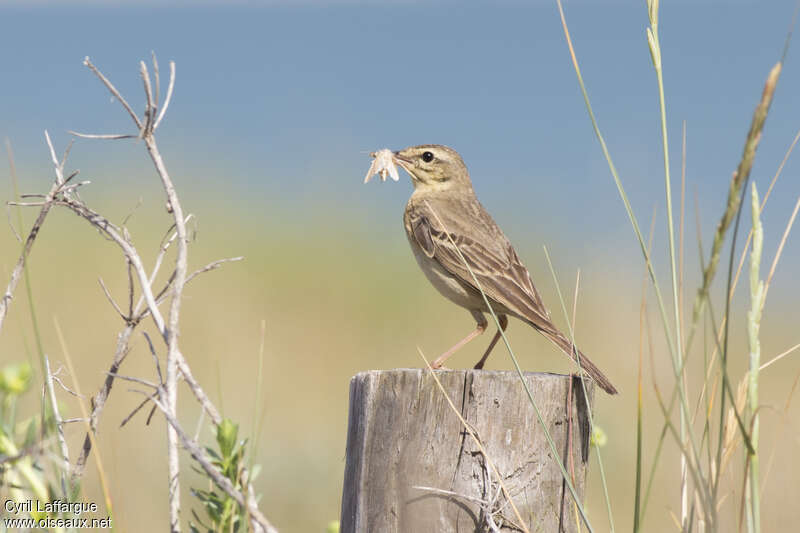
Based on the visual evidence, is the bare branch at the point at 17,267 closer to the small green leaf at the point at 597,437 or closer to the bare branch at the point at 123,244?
the bare branch at the point at 123,244

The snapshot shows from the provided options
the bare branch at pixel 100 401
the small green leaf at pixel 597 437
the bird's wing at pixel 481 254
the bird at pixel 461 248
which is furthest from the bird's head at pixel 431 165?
the bare branch at pixel 100 401

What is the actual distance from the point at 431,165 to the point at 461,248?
1.19 m

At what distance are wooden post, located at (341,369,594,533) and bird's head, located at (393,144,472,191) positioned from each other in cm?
365

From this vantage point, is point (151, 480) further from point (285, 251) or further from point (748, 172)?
point (285, 251)

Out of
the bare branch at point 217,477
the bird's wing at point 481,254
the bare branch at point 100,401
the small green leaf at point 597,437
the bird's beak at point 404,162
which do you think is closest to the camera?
the bare branch at point 217,477

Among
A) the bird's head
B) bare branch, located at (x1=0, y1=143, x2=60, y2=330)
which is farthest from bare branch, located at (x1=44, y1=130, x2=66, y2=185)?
the bird's head

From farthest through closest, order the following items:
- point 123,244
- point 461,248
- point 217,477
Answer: point 461,248, point 123,244, point 217,477

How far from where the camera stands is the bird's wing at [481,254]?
17.3ft

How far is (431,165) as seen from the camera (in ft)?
22.6

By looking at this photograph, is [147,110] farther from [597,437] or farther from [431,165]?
[431,165]

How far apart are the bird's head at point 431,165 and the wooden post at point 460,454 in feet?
12.0

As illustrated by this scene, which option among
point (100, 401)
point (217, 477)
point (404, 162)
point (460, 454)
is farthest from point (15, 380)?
point (404, 162)

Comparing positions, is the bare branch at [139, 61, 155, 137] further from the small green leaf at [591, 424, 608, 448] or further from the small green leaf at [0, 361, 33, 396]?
the small green leaf at [591, 424, 608, 448]

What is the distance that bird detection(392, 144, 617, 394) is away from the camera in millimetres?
5290
